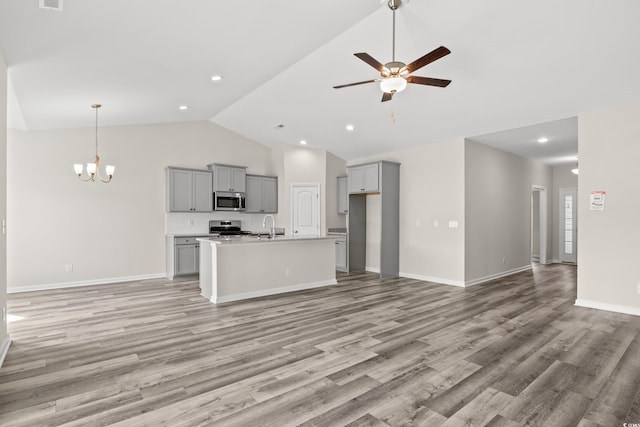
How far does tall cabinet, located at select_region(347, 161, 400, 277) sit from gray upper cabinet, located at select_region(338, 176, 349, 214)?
0.37 m

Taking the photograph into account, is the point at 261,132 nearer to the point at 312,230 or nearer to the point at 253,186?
the point at 253,186

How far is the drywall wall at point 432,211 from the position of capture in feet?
20.6

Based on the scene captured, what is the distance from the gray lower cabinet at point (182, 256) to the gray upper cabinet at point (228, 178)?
4.14ft

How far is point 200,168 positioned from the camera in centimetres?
749

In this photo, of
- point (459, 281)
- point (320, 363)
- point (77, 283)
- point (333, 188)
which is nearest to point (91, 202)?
point (77, 283)

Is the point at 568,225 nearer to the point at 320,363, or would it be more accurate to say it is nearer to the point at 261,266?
the point at 261,266

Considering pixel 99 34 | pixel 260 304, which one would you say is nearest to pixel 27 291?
pixel 260 304

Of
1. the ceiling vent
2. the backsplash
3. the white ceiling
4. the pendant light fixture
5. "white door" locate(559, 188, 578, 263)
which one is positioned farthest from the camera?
"white door" locate(559, 188, 578, 263)

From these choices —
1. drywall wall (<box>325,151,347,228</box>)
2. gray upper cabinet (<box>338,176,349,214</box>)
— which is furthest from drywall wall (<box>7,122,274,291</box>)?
gray upper cabinet (<box>338,176,349,214</box>)

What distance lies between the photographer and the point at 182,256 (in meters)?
6.76

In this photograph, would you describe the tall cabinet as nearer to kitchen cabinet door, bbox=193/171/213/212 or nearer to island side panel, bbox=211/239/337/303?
island side panel, bbox=211/239/337/303

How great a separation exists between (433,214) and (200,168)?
488cm

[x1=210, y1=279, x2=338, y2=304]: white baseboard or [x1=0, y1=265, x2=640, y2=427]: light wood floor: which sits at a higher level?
[x1=210, y1=279, x2=338, y2=304]: white baseboard

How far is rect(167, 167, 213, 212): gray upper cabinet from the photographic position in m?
6.89
